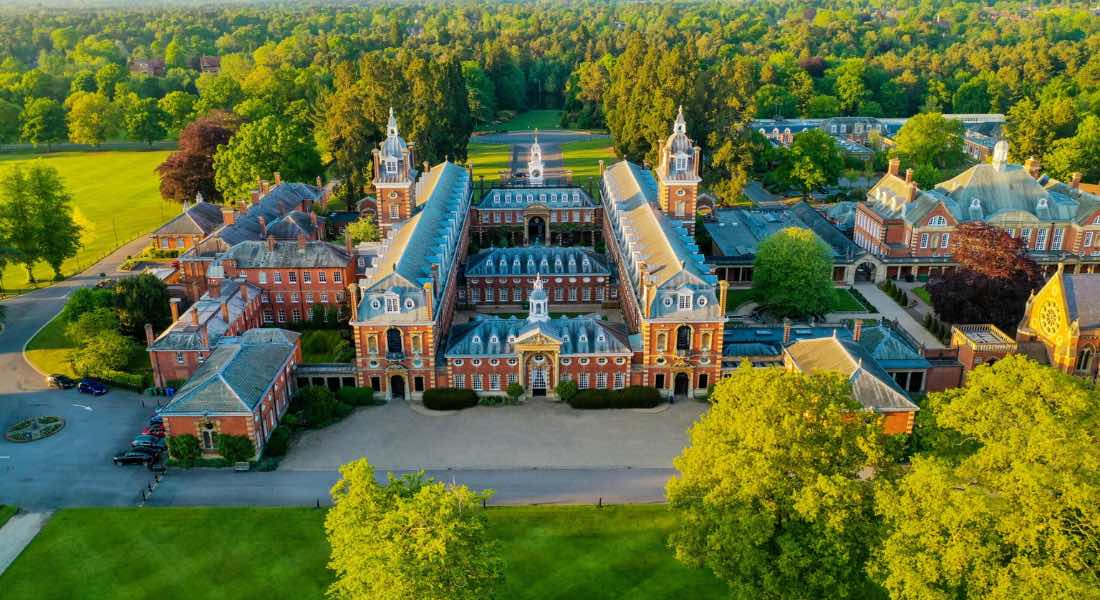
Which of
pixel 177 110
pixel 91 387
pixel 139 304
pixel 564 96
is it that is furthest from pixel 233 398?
pixel 564 96

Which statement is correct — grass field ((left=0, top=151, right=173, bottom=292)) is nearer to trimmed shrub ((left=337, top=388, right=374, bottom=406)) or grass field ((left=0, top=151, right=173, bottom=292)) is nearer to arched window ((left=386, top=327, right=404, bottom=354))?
trimmed shrub ((left=337, top=388, right=374, bottom=406))

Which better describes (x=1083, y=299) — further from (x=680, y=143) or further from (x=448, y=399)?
(x=448, y=399)

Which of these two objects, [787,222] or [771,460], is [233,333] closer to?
[771,460]

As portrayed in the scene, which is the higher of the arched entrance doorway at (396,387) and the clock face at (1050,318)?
the clock face at (1050,318)

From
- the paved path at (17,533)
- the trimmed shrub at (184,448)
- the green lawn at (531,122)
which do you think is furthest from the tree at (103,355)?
the green lawn at (531,122)

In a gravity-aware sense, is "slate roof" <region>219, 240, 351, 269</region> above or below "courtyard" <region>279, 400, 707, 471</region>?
above

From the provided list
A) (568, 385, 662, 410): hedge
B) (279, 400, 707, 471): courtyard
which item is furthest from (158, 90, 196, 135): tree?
(568, 385, 662, 410): hedge

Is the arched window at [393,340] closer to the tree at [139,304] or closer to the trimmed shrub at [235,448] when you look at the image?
the trimmed shrub at [235,448]

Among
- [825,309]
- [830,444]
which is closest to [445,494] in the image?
[830,444]
